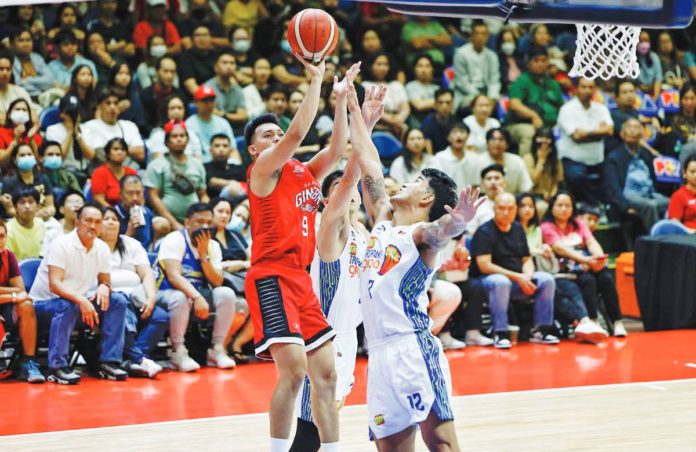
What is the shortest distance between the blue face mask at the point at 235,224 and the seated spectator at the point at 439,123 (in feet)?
8.56

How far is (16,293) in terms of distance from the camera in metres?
8.54

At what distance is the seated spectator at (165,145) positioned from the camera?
10.4m

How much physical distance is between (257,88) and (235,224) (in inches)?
94.7

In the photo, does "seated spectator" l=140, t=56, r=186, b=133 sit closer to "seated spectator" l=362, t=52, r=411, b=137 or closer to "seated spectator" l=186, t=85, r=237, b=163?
"seated spectator" l=186, t=85, r=237, b=163

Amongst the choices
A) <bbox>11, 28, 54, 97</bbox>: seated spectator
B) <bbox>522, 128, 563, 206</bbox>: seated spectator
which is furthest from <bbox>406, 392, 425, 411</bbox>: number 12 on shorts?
<bbox>522, 128, 563, 206</bbox>: seated spectator

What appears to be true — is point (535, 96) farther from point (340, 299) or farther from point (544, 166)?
point (340, 299)

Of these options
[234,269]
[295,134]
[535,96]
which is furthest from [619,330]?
[295,134]

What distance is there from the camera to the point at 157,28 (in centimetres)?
1182

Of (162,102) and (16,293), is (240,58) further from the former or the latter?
(16,293)

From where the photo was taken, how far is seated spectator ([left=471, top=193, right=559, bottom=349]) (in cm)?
1000

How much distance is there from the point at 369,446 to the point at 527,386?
86.6 inches

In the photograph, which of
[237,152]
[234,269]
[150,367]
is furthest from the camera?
[237,152]

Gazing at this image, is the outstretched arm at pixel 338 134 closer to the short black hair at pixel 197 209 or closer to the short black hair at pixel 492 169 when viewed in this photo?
the short black hair at pixel 197 209

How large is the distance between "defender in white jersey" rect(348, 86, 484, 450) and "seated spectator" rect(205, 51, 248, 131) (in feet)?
20.4
